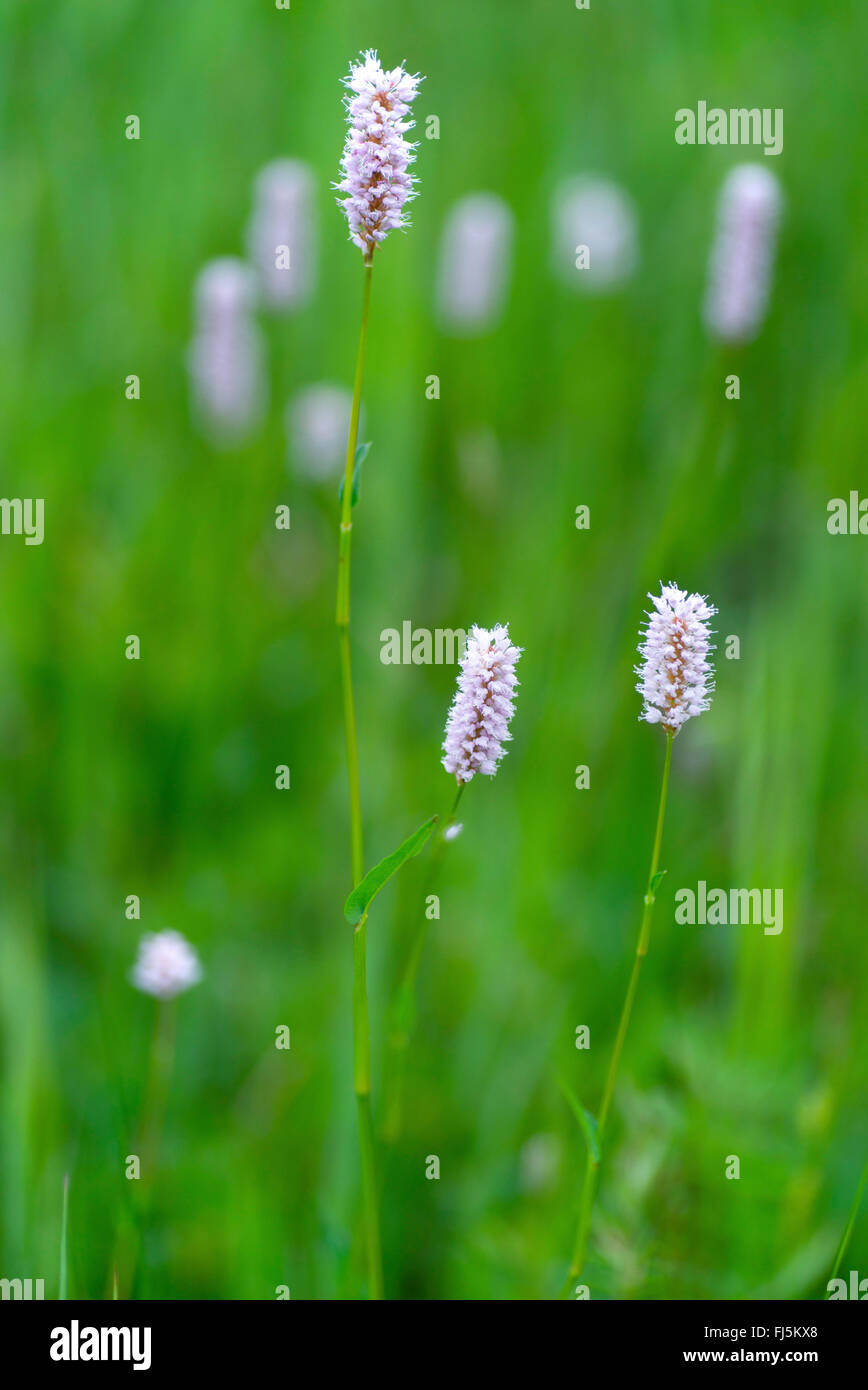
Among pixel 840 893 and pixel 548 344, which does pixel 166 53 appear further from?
pixel 840 893

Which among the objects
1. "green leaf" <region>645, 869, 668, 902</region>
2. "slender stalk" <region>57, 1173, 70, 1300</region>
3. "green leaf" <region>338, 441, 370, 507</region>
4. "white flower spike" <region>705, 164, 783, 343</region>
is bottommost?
"slender stalk" <region>57, 1173, 70, 1300</region>

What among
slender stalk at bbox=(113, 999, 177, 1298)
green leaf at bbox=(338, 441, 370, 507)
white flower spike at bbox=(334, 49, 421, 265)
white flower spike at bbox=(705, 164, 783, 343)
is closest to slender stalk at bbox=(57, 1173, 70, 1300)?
slender stalk at bbox=(113, 999, 177, 1298)

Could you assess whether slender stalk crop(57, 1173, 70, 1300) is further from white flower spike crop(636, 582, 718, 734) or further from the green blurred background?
white flower spike crop(636, 582, 718, 734)

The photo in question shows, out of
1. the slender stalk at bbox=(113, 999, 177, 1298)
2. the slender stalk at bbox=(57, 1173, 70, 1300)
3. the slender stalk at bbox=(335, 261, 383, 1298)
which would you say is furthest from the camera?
the slender stalk at bbox=(113, 999, 177, 1298)

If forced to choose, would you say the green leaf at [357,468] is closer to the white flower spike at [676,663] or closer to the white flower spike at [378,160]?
the white flower spike at [378,160]

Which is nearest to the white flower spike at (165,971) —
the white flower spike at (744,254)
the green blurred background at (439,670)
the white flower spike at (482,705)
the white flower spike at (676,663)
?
the green blurred background at (439,670)

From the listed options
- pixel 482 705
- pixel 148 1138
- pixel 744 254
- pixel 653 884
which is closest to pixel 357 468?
pixel 482 705

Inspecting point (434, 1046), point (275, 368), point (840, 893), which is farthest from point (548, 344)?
point (434, 1046)
